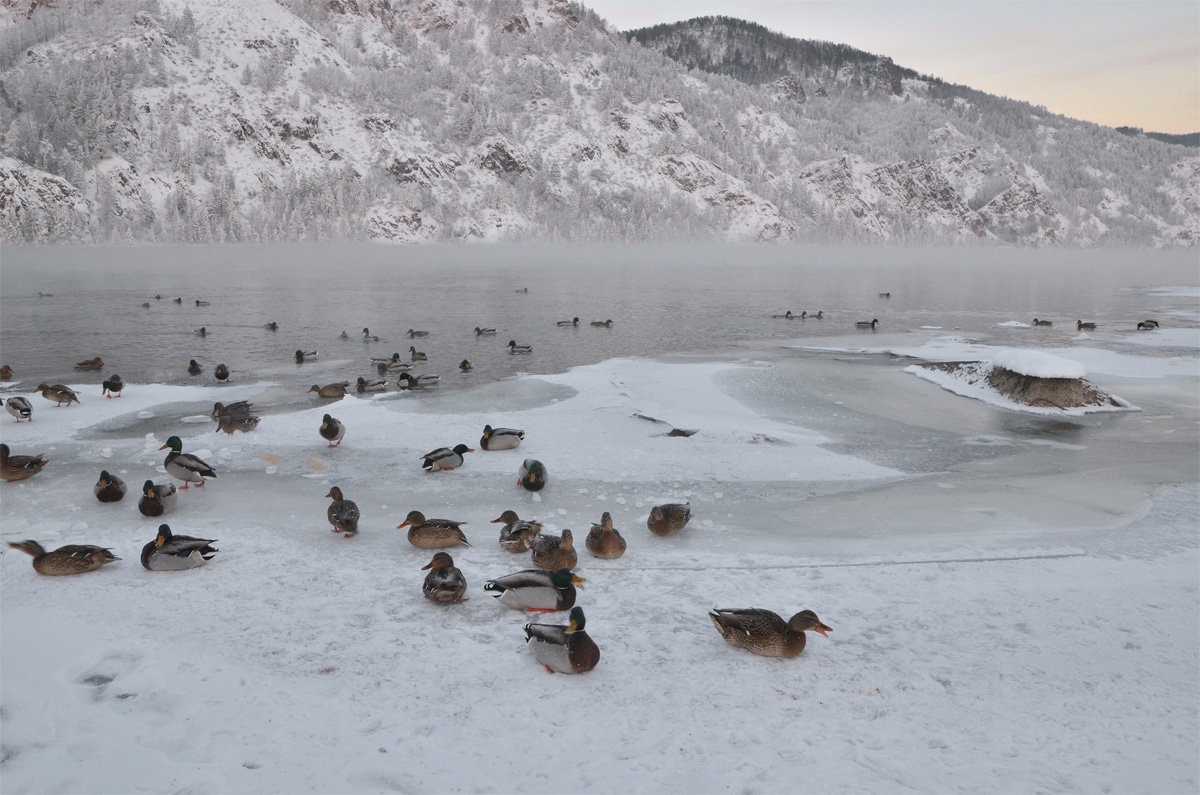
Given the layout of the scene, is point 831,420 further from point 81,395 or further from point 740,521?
point 81,395

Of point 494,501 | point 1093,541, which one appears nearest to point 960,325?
point 1093,541

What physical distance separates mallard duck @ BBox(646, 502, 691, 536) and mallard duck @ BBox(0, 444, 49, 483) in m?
10.1

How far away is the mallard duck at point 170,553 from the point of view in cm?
780

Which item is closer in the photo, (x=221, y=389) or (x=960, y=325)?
(x=221, y=389)

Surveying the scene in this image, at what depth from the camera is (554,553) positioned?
802 cm

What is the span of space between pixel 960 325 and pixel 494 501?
107ft

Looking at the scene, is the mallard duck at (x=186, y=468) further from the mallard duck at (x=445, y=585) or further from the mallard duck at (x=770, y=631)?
the mallard duck at (x=770, y=631)

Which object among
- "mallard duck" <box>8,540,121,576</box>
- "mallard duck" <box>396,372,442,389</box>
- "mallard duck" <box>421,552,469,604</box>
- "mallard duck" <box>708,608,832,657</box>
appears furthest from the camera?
"mallard duck" <box>396,372,442,389</box>

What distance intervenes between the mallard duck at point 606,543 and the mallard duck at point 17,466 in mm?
9479

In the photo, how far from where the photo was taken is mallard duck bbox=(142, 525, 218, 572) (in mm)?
7797

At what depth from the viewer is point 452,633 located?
263 inches

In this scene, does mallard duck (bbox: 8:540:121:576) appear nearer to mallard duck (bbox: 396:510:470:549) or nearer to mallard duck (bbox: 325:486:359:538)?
mallard duck (bbox: 325:486:359:538)

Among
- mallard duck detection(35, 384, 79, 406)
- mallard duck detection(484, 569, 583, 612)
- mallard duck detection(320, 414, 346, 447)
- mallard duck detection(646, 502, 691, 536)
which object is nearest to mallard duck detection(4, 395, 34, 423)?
mallard duck detection(35, 384, 79, 406)

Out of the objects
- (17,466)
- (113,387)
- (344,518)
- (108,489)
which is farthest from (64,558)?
(113,387)
